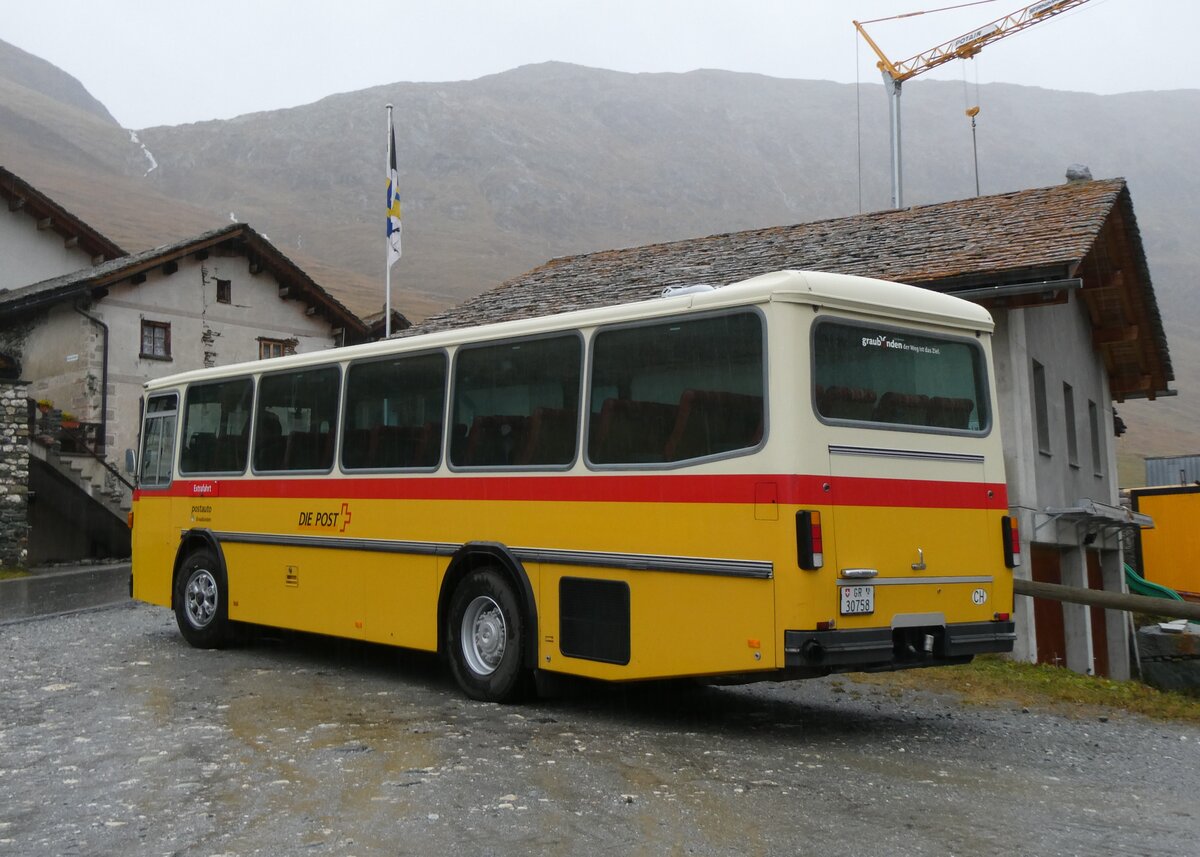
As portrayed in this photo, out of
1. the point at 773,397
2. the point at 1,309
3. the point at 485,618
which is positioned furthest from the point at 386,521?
the point at 1,309

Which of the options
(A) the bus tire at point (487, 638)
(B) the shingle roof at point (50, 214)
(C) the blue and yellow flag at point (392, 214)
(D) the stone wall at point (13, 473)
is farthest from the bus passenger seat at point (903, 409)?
(B) the shingle roof at point (50, 214)

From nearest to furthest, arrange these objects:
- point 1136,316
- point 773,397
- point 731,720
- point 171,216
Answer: point 773,397 < point 731,720 < point 1136,316 < point 171,216

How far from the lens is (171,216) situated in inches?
5846

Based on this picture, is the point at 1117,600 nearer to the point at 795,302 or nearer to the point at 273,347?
the point at 795,302

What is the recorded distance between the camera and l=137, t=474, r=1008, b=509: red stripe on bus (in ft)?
25.4

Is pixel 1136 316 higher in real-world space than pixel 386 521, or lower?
higher

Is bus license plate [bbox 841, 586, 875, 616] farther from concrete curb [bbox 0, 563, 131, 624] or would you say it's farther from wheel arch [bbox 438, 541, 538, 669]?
concrete curb [bbox 0, 563, 131, 624]

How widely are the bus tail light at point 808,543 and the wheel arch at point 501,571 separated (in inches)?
90.7

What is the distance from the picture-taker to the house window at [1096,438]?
2109 centimetres

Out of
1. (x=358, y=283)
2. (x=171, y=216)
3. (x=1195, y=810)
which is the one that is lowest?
(x=1195, y=810)

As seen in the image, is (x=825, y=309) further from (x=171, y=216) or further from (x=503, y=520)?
(x=171, y=216)

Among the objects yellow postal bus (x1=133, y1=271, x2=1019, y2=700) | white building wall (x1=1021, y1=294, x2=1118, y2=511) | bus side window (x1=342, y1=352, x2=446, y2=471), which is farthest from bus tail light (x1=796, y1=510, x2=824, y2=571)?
white building wall (x1=1021, y1=294, x2=1118, y2=511)

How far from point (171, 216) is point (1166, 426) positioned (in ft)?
350

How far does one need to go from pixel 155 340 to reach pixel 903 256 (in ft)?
77.8
